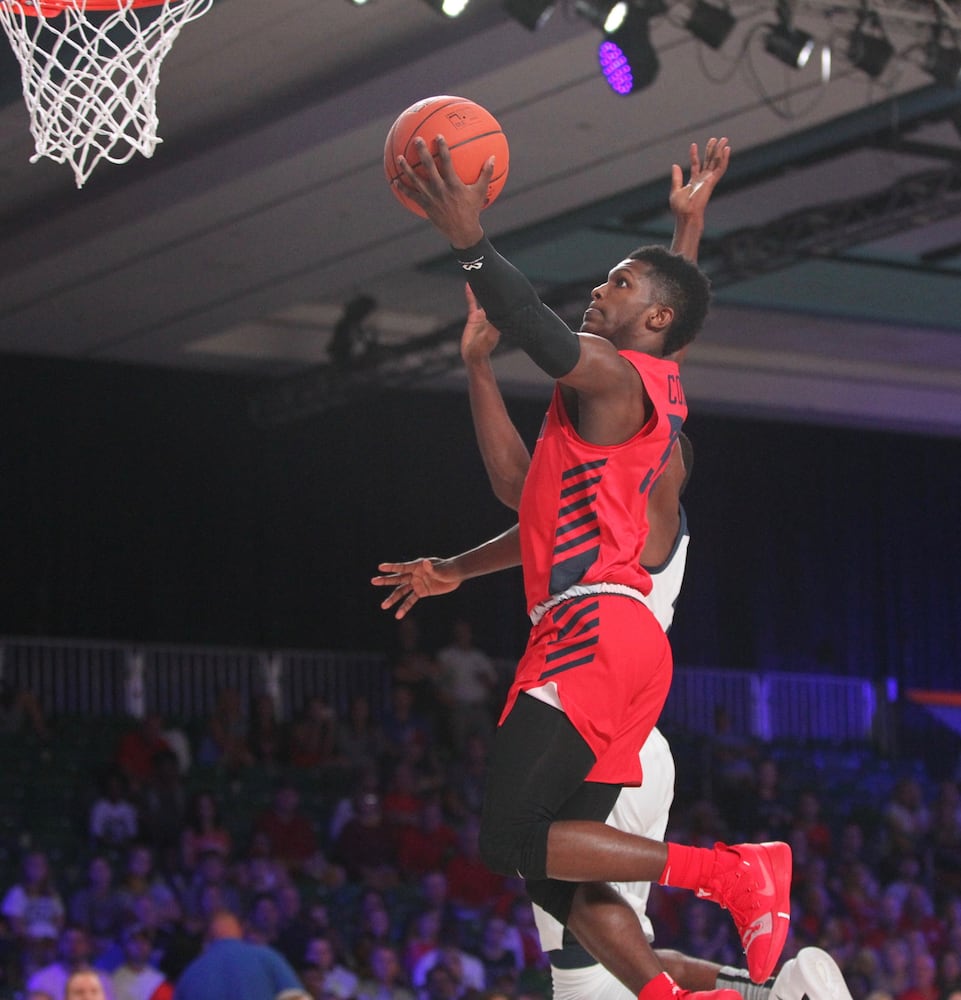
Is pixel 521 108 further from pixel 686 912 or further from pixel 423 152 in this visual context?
pixel 423 152

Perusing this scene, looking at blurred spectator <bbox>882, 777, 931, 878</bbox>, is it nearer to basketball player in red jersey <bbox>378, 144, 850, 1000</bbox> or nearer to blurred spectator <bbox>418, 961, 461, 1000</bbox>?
blurred spectator <bbox>418, 961, 461, 1000</bbox>

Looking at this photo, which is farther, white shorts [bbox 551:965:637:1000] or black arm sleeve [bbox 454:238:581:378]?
white shorts [bbox 551:965:637:1000]

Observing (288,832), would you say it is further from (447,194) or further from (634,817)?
(447,194)

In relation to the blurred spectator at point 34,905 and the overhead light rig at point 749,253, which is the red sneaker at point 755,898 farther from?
the overhead light rig at point 749,253

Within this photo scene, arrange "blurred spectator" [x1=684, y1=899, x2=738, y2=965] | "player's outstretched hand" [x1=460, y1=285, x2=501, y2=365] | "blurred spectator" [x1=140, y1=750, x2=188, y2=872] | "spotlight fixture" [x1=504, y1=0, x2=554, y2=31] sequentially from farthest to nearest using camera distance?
"blurred spectator" [x1=684, y1=899, x2=738, y2=965] → "blurred spectator" [x1=140, y1=750, x2=188, y2=872] → "spotlight fixture" [x1=504, y1=0, x2=554, y2=31] → "player's outstretched hand" [x1=460, y1=285, x2=501, y2=365]

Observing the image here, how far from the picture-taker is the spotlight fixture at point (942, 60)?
10.1 m

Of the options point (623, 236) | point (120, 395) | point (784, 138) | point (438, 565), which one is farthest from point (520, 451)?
point (120, 395)

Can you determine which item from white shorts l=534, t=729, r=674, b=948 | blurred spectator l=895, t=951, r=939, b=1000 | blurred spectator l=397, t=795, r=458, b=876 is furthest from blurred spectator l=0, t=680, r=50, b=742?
white shorts l=534, t=729, r=674, b=948

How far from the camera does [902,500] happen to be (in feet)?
71.7

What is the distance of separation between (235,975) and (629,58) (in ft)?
17.1

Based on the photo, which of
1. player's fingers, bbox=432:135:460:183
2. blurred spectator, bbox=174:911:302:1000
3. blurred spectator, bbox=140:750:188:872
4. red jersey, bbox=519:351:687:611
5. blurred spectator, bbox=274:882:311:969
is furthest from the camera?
blurred spectator, bbox=140:750:188:872

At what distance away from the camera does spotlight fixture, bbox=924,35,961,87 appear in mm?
10117

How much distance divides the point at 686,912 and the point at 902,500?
31.1 ft

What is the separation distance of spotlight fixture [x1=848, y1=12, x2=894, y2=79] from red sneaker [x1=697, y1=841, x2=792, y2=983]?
6.69 metres
